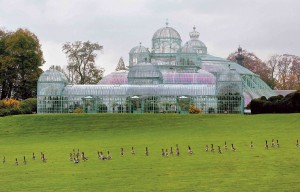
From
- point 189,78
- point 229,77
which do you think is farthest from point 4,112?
point 229,77

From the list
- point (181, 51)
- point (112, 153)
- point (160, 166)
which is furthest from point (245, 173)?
point (181, 51)

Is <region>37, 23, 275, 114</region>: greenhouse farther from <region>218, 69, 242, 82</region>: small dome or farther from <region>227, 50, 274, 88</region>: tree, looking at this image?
<region>227, 50, 274, 88</region>: tree

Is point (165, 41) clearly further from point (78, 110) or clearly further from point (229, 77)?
point (78, 110)

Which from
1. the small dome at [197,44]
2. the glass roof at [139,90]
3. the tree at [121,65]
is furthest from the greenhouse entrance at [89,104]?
the tree at [121,65]

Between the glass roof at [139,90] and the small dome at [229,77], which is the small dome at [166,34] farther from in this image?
the small dome at [229,77]

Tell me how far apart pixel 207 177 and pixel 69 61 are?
79.0 m

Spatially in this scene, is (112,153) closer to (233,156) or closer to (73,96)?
(233,156)

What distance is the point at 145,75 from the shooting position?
237 feet

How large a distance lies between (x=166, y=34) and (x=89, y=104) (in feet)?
71.1

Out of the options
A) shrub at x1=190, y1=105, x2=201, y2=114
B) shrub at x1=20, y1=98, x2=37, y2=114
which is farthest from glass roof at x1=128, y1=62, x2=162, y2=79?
shrub at x1=20, y1=98, x2=37, y2=114

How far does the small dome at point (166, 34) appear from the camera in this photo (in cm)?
8506

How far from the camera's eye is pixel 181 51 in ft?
265

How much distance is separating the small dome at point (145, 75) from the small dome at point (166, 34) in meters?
12.8

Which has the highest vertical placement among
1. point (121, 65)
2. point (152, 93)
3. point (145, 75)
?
point (121, 65)
